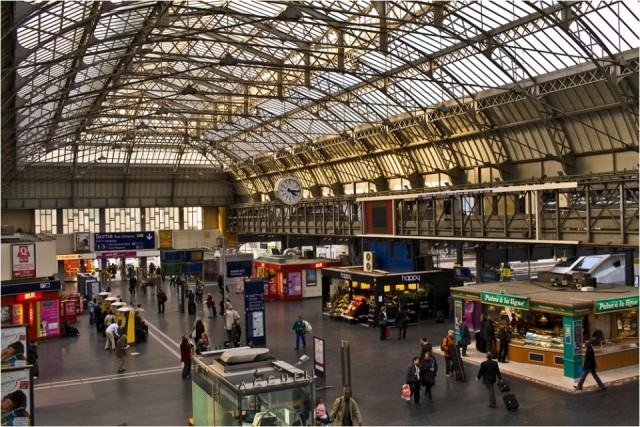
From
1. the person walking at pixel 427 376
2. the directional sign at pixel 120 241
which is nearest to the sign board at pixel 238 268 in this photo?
the directional sign at pixel 120 241

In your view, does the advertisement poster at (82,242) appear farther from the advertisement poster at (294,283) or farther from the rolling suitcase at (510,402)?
the rolling suitcase at (510,402)

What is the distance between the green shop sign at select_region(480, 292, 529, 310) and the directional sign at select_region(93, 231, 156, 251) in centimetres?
3381

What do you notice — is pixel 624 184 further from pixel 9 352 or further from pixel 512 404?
pixel 9 352

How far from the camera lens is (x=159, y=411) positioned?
1570cm

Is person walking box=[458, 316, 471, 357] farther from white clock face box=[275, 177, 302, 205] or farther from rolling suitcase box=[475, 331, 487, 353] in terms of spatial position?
white clock face box=[275, 177, 302, 205]

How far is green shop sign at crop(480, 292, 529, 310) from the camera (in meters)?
19.9

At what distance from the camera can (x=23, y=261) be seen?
A: 27109 mm

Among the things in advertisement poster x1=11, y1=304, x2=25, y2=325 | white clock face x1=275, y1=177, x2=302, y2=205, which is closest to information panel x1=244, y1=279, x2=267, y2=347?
advertisement poster x1=11, y1=304, x2=25, y2=325

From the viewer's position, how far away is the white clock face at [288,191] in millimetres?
40344

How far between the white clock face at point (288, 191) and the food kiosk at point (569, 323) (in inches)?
802

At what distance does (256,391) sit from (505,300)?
13.1 m

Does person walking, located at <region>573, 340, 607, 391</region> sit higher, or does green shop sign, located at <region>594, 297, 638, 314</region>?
green shop sign, located at <region>594, 297, 638, 314</region>

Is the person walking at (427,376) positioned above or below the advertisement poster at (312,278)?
below

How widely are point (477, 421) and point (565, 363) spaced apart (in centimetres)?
526
